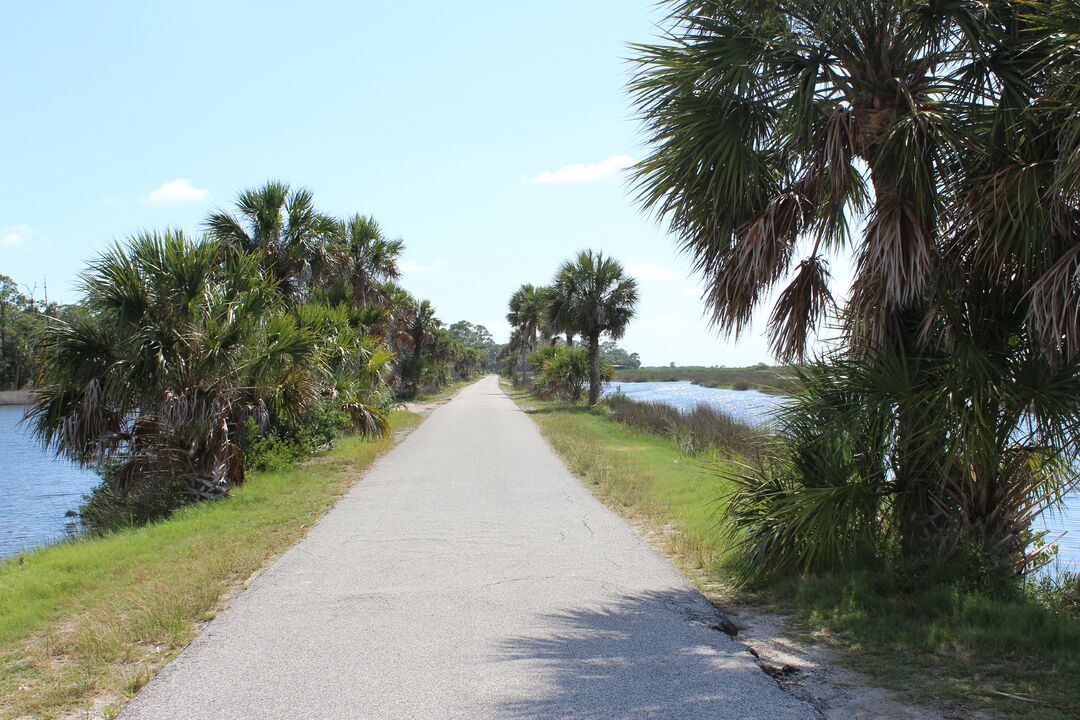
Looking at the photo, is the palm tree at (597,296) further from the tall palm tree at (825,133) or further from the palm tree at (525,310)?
the tall palm tree at (825,133)

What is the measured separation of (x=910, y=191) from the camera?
596 centimetres

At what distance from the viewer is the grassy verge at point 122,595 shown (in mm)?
4383

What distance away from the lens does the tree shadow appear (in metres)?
3.91

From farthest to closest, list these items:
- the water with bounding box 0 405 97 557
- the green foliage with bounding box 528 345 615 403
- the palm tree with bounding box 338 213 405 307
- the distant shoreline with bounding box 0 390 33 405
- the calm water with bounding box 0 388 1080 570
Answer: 1. the distant shoreline with bounding box 0 390 33 405
2. the green foliage with bounding box 528 345 615 403
3. the palm tree with bounding box 338 213 405 307
4. the water with bounding box 0 405 97 557
5. the calm water with bounding box 0 388 1080 570

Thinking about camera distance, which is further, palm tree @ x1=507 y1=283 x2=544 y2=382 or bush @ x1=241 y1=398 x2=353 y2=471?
palm tree @ x1=507 y1=283 x2=544 y2=382

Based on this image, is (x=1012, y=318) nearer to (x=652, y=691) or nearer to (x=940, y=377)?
(x=940, y=377)

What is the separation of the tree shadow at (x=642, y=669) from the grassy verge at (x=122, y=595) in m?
2.35

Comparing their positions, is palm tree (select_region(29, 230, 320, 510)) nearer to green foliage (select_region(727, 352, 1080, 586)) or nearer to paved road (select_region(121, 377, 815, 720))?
paved road (select_region(121, 377, 815, 720))

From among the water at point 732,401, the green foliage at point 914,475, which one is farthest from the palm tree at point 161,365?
the green foliage at point 914,475

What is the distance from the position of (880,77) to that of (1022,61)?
1.03 m

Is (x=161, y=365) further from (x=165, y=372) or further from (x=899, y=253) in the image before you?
(x=899, y=253)

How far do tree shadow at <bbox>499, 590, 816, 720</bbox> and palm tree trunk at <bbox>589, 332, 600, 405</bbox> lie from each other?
105 ft

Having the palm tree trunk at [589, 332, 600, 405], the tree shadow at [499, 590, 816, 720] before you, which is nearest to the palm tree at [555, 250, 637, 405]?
the palm tree trunk at [589, 332, 600, 405]

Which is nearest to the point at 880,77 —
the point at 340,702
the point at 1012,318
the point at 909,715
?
the point at 1012,318
